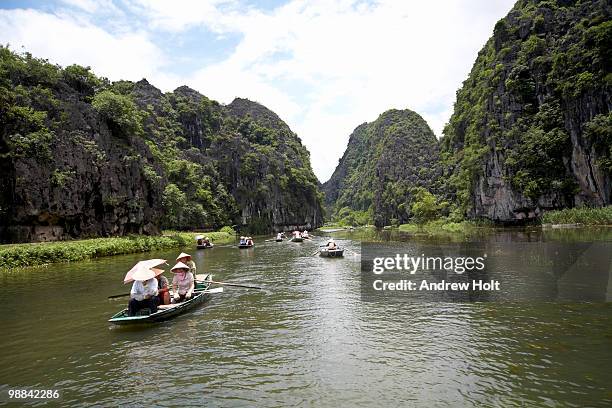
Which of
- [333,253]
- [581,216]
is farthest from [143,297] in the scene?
[581,216]

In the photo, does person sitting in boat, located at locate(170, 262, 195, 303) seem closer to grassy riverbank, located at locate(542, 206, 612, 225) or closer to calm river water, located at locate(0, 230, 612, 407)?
calm river water, located at locate(0, 230, 612, 407)

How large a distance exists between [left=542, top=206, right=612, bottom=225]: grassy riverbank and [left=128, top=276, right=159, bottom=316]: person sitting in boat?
45.6 meters

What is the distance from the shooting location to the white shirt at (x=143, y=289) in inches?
442

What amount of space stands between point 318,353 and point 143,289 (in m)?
5.64

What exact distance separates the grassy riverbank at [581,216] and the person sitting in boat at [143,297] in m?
45.6

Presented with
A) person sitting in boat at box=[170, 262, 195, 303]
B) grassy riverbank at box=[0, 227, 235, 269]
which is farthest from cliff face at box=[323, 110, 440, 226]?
person sitting in boat at box=[170, 262, 195, 303]

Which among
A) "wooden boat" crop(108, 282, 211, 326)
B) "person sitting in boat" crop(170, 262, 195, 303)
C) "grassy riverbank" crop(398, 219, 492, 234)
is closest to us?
"wooden boat" crop(108, 282, 211, 326)

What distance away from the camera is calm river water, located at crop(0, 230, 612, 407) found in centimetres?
694

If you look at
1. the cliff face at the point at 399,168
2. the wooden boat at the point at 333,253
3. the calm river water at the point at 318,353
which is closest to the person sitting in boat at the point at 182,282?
the calm river water at the point at 318,353

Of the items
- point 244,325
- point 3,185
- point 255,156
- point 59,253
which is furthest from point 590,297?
point 255,156

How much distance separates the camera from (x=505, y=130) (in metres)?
59.9

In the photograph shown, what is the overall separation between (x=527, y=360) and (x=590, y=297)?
6.85 metres

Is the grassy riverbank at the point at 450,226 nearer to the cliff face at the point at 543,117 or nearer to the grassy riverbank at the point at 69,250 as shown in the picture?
the cliff face at the point at 543,117

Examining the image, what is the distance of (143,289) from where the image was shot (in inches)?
Answer: 449
